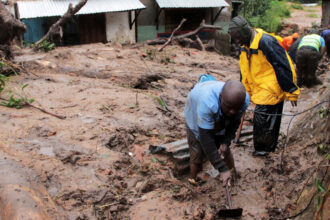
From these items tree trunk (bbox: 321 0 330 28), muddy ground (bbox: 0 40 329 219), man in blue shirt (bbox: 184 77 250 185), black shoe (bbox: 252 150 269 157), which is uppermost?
tree trunk (bbox: 321 0 330 28)

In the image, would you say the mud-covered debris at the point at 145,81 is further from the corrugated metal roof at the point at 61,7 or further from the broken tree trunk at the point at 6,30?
the corrugated metal roof at the point at 61,7

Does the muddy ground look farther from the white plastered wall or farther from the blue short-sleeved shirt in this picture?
the white plastered wall

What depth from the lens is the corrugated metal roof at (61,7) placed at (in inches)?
391

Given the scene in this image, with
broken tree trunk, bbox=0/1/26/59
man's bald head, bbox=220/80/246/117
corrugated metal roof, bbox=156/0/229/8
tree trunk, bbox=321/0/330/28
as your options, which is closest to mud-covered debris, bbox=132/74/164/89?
broken tree trunk, bbox=0/1/26/59

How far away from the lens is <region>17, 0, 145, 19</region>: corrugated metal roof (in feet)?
32.6

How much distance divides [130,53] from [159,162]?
17.9ft

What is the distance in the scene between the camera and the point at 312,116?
4.18 m

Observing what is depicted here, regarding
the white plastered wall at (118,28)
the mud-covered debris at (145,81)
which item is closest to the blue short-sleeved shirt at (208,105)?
the mud-covered debris at (145,81)

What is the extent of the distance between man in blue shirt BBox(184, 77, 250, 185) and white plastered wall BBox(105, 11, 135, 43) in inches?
394

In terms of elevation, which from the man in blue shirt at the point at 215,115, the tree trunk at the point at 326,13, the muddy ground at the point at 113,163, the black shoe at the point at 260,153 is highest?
the tree trunk at the point at 326,13

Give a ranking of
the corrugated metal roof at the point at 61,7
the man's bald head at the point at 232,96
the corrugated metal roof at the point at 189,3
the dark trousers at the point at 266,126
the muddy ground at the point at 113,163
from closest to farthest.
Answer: the man's bald head at the point at 232,96
the muddy ground at the point at 113,163
the dark trousers at the point at 266,126
the corrugated metal roof at the point at 61,7
the corrugated metal roof at the point at 189,3

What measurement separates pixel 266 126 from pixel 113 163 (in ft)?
6.74

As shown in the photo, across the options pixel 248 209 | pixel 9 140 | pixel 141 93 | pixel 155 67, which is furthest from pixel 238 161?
pixel 155 67

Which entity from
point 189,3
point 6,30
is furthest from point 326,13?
point 6,30
